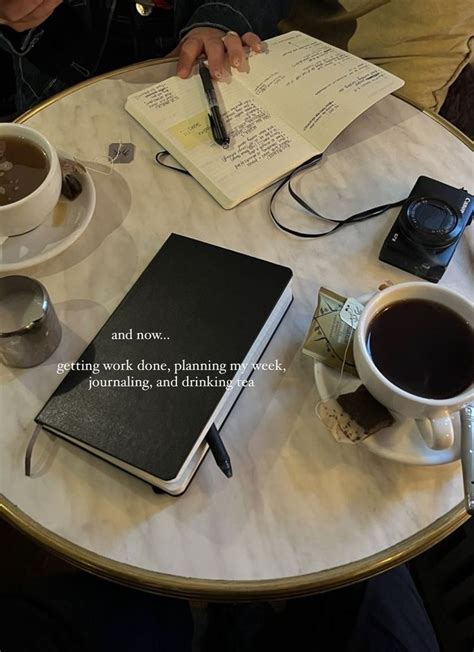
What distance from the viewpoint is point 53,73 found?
124 cm

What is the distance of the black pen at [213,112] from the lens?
91 cm

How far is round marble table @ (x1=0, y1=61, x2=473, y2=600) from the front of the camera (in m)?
0.61

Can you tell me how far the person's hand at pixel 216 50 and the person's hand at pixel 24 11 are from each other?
0.68ft

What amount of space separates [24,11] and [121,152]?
26 cm

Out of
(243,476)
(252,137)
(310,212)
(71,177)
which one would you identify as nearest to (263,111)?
(252,137)

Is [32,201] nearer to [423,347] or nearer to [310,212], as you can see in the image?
[310,212]

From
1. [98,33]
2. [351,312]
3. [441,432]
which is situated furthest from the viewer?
[98,33]

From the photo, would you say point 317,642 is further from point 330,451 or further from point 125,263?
point 125,263

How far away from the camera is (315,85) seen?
38.3 inches

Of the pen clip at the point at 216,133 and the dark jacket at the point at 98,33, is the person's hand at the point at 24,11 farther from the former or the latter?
the pen clip at the point at 216,133

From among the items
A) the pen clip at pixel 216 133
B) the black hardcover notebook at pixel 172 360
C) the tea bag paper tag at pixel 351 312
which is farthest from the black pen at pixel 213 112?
the tea bag paper tag at pixel 351 312

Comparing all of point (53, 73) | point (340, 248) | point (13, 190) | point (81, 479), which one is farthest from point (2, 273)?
point (53, 73)

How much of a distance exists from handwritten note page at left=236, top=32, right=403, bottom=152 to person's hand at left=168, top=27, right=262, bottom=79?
2 cm

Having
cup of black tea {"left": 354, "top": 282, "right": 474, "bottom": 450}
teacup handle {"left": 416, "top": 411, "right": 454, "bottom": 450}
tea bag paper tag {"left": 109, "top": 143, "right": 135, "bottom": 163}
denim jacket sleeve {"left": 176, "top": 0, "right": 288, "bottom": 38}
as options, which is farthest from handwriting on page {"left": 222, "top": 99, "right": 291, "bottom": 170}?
teacup handle {"left": 416, "top": 411, "right": 454, "bottom": 450}
